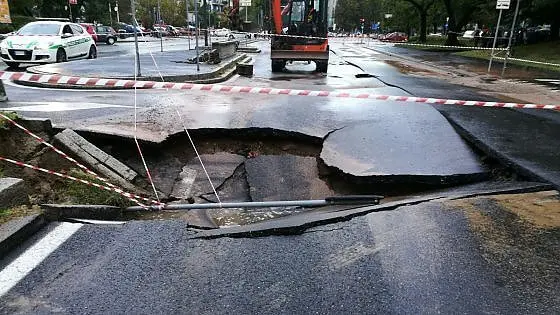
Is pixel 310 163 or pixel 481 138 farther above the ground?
pixel 481 138

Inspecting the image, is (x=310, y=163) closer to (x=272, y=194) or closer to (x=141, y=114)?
(x=272, y=194)

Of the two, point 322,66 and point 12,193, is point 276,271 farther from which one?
point 322,66

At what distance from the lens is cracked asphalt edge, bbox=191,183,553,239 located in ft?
11.9

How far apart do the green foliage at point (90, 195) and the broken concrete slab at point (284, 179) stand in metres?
1.64

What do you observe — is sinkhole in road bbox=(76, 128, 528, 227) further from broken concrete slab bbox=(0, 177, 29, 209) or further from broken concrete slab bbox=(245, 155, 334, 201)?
broken concrete slab bbox=(0, 177, 29, 209)

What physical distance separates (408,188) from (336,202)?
982mm

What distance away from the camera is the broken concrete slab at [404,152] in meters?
5.01

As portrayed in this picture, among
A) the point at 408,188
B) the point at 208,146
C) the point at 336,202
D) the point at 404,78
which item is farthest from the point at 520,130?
the point at 404,78

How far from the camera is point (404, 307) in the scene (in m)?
2.62

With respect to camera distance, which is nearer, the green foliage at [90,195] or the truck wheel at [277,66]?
the green foliage at [90,195]

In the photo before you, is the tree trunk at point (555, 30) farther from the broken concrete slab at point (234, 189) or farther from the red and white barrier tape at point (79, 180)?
the red and white barrier tape at point (79, 180)

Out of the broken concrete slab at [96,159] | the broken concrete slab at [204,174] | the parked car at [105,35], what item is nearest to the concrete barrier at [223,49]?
the broken concrete slab at [204,174]

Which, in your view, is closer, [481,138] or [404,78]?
[481,138]

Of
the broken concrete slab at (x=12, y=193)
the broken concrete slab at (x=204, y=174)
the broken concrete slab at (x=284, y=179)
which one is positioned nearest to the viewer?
the broken concrete slab at (x=12, y=193)
